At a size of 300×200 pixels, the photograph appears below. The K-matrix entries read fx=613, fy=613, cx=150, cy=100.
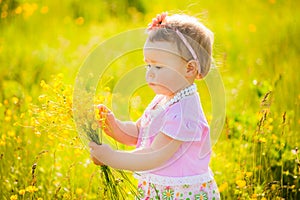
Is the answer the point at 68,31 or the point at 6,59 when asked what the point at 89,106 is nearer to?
the point at 6,59

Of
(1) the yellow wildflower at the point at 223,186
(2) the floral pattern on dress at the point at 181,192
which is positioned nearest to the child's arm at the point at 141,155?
(2) the floral pattern on dress at the point at 181,192

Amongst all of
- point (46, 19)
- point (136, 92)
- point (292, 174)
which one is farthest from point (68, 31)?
point (292, 174)

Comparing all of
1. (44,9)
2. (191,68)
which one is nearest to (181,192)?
(191,68)

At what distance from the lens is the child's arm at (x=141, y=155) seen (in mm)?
2469

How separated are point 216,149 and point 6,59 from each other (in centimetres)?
203

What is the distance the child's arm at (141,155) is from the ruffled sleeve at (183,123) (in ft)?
0.11

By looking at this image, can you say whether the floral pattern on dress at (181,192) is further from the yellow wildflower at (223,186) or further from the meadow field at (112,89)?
the yellow wildflower at (223,186)

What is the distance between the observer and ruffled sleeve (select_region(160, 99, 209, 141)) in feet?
8.27

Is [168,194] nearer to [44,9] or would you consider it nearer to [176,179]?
[176,179]

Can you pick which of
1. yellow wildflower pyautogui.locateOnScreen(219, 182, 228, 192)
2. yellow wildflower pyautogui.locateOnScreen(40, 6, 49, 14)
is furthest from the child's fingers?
yellow wildflower pyautogui.locateOnScreen(40, 6, 49, 14)

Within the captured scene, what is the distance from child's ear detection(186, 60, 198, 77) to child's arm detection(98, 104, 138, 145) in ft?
1.30

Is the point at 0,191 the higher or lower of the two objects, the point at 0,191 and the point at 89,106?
the lower

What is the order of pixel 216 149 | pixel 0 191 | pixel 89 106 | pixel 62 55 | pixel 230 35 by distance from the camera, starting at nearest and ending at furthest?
1. pixel 89 106
2. pixel 0 191
3. pixel 216 149
4. pixel 62 55
5. pixel 230 35

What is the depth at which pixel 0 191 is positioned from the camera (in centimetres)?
305
